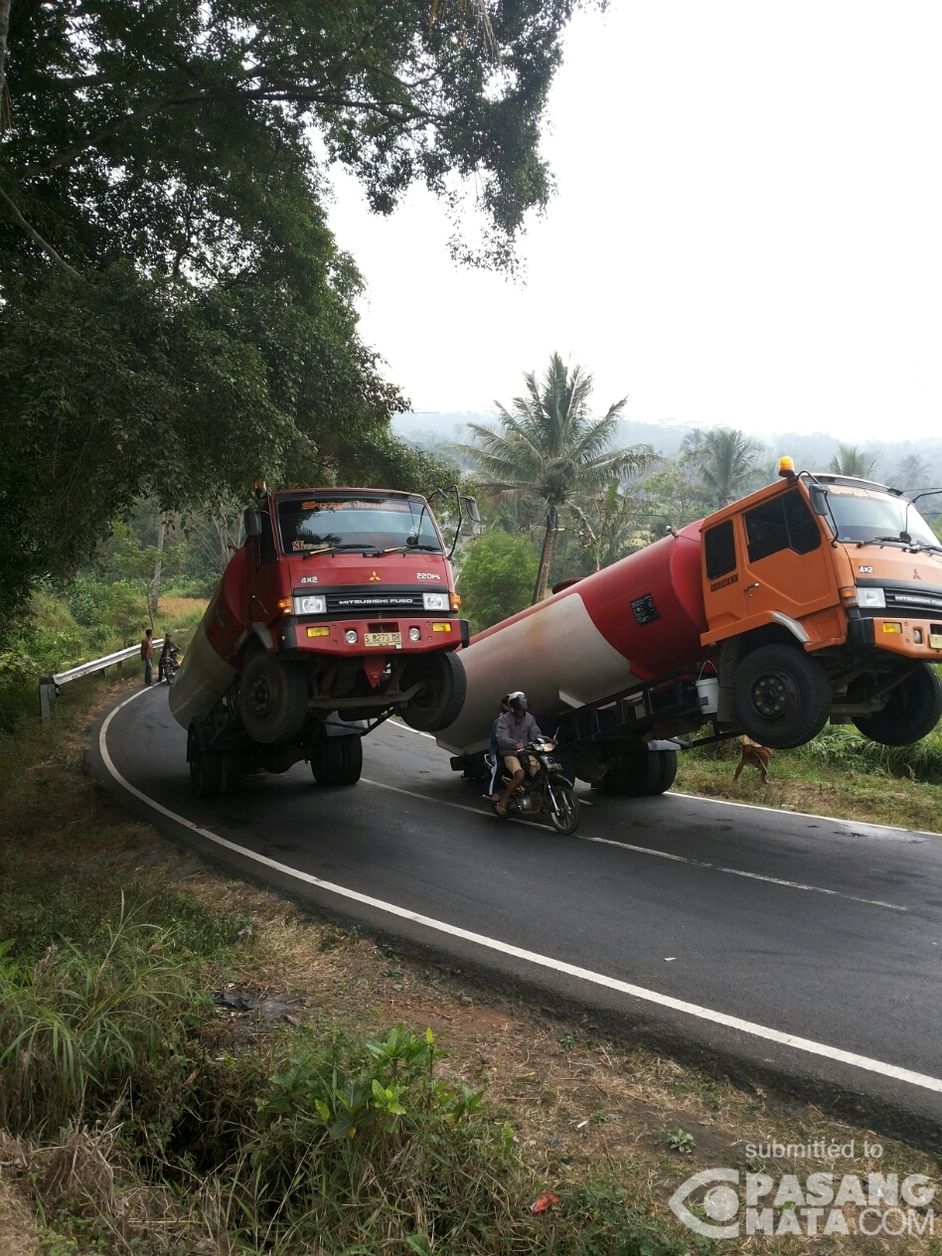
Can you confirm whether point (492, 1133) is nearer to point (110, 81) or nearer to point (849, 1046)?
point (849, 1046)

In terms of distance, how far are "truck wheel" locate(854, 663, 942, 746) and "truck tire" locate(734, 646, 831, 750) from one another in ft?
4.35

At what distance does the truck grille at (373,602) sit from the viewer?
884cm

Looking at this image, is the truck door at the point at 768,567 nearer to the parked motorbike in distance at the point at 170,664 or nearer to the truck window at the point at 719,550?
the truck window at the point at 719,550

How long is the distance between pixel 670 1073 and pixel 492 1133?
4.24ft

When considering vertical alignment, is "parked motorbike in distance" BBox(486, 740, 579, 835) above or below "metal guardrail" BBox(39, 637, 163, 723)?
below

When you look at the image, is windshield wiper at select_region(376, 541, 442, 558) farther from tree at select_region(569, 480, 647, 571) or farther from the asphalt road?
tree at select_region(569, 480, 647, 571)

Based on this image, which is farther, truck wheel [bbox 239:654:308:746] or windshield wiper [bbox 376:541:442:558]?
windshield wiper [bbox 376:541:442:558]

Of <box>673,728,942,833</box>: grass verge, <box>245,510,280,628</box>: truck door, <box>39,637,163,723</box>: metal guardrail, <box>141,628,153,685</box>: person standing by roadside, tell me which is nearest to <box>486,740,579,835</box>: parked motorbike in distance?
<box>673,728,942,833</box>: grass verge

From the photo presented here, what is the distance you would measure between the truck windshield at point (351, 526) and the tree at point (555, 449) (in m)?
21.0

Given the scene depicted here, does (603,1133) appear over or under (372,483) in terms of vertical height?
under

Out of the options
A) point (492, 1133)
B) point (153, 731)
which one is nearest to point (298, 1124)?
point (492, 1133)

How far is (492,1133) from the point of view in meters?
3.78

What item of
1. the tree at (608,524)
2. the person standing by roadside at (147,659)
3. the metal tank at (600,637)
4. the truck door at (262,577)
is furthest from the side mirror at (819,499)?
the person standing by roadside at (147,659)

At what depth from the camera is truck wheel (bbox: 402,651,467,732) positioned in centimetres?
941
